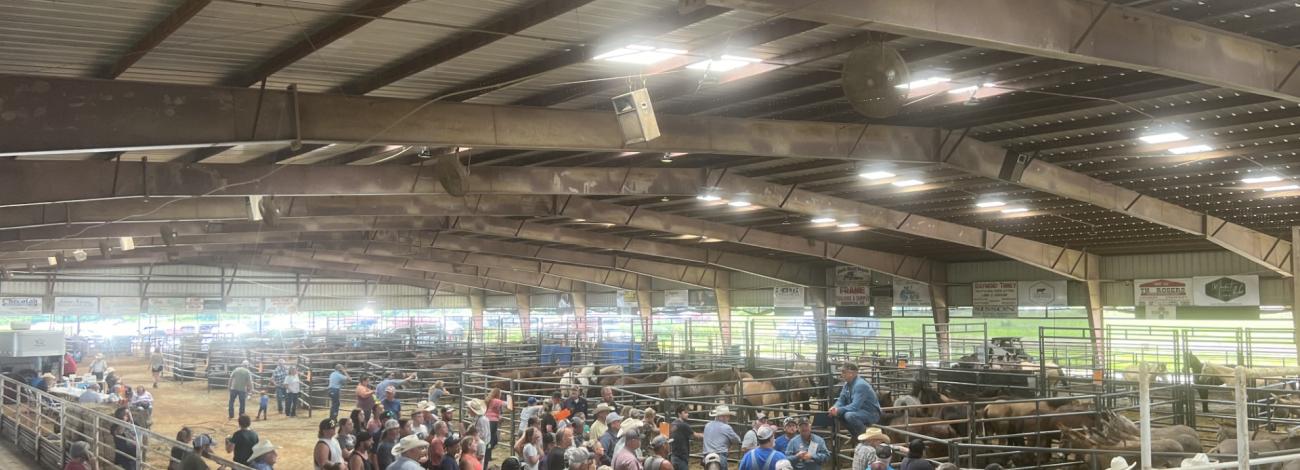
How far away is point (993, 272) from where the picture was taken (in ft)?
99.2

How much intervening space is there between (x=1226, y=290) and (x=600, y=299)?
2905 cm

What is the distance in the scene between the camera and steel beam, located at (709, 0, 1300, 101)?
6.78 meters

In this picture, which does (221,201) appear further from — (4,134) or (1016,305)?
(1016,305)

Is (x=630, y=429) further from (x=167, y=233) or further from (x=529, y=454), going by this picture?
(x=167, y=233)

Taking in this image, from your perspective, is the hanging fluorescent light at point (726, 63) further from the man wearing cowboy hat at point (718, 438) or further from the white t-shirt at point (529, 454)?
the white t-shirt at point (529, 454)

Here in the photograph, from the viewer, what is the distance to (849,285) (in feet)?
110

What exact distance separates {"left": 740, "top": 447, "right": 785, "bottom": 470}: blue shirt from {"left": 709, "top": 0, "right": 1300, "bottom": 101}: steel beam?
409cm

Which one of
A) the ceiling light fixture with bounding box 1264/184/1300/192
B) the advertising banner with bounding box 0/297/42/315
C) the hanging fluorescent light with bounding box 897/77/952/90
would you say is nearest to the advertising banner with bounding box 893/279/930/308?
the ceiling light fixture with bounding box 1264/184/1300/192

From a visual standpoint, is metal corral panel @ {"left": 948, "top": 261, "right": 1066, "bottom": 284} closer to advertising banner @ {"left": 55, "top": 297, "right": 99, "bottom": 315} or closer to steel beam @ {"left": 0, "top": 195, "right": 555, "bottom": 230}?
steel beam @ {"left": 0, "top": 195, "right": 555, "bottom": 230}

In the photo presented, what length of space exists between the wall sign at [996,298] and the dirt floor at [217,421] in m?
19.5

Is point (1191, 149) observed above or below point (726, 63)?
below

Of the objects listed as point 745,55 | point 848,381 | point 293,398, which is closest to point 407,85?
point 745,55

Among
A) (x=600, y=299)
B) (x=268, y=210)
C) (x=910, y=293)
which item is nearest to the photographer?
(x=268, y=210)

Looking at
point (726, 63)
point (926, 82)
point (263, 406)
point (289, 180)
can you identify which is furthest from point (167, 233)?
point (926, 82)
